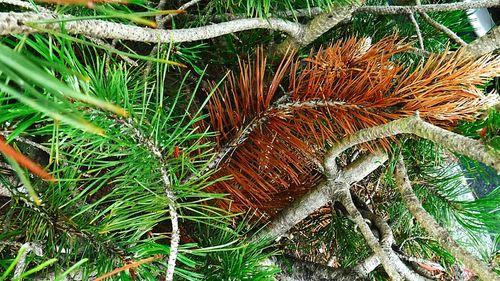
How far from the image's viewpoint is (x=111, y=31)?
0.20 metres

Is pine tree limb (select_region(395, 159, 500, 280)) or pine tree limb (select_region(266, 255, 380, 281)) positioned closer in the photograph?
pine tree limb (select_region(395, 159, 500, 280))

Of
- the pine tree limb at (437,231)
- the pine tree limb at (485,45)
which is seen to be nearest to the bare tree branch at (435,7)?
the pine tree limb at (485,45)

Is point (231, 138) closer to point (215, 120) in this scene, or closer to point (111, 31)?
point (215, 120)

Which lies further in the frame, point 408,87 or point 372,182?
point 372,182

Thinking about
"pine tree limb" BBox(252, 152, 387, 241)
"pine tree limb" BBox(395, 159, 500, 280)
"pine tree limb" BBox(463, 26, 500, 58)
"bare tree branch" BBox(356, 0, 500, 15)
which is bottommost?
"pine tree limb" BBox(395, 159, 500, 280)

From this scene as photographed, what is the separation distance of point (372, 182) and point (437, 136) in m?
0.29

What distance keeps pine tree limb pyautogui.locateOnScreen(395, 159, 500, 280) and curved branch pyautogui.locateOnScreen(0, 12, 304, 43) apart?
6.0 inches

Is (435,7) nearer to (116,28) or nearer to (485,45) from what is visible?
(485,45)

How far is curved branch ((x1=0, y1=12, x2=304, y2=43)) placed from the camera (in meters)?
0.14

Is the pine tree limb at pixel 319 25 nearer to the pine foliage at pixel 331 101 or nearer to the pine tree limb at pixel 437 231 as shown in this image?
the pine foliage at pixel 331 101

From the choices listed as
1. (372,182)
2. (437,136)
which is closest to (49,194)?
(437,136)

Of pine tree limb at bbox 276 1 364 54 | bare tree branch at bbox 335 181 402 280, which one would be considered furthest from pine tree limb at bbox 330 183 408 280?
pine tree limb at bbox 276 1 364 54

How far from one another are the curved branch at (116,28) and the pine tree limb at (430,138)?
96 mm

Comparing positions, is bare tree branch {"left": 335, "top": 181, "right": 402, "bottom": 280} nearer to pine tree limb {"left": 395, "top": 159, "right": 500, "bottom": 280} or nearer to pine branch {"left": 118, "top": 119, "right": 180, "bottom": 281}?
pine tree limb {"left": 395, "top": 159, "right": 500, "bottom": 280}
